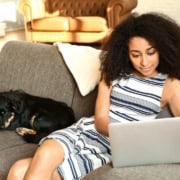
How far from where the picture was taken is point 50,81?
95.0 inches

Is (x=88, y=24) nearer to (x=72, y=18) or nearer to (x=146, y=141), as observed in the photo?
(x=72, y=18)

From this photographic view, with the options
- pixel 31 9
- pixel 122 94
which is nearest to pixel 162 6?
pixel 31 9

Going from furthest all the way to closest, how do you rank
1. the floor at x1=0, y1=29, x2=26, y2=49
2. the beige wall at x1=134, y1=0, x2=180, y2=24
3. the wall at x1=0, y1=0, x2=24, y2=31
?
1. the wall at x1=0, y1=0, x2=24, y2=31
2. the floor at x1=0, y1=29, x2=26, y2=49
3. the beige wall at x1=134, y1=0, x2=180, y2=24

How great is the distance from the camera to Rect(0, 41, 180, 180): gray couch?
2035mm

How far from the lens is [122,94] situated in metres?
1.89

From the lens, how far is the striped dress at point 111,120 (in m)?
1.73

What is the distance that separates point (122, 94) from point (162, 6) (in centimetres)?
456

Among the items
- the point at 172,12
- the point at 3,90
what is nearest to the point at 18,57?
the point at 3,90

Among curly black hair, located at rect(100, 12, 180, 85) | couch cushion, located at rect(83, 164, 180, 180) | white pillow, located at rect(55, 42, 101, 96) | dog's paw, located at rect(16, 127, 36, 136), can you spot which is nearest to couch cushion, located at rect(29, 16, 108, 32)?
white pillow, located at rect(55, 42, 101, 96)

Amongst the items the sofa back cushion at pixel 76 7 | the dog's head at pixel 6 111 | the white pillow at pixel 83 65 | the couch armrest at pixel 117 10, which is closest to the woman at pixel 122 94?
Result: the white pillow at pixel 83 65

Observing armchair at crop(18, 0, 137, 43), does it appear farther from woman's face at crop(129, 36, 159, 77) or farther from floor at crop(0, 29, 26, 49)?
woman's face at crop(129, 36, 159, 77)

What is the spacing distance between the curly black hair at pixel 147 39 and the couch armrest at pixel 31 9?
396cm

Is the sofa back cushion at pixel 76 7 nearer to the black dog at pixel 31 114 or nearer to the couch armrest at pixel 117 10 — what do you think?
the couch armrest at pixel 117 10

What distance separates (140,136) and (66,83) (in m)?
0.98
